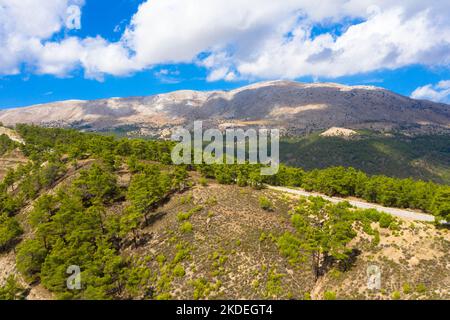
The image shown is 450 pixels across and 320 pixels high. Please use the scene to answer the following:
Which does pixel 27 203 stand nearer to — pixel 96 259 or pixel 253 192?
pixel 96 259

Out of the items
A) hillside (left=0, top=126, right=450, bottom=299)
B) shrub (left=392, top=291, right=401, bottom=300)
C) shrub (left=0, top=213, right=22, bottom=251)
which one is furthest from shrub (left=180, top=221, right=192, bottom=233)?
shrub (left=0, top=213, right=22, bottom=251)

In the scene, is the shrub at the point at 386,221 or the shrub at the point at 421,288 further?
the shrub at the point at 386,221

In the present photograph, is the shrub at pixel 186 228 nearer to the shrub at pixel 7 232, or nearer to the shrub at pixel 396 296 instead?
the shrub at pixel 396 296

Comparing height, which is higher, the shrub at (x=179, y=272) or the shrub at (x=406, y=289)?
the shrub at (x=406, y=289)

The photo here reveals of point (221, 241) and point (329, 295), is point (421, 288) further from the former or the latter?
point (221, 241)

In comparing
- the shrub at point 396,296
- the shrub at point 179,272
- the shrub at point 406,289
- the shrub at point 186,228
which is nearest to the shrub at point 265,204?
the shrub at point 186,228

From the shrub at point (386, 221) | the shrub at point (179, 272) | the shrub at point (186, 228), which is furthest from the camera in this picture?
the shrub at point (186, 228)

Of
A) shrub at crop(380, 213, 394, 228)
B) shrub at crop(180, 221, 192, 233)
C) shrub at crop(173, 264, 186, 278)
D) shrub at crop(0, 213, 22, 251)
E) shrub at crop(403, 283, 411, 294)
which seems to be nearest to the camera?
shrub at crop(403, 283, 411, 294)

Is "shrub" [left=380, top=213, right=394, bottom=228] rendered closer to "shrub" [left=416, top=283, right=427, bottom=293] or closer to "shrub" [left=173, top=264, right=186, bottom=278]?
"shrub" [left=416, top=283, right=427, bottom=293]
